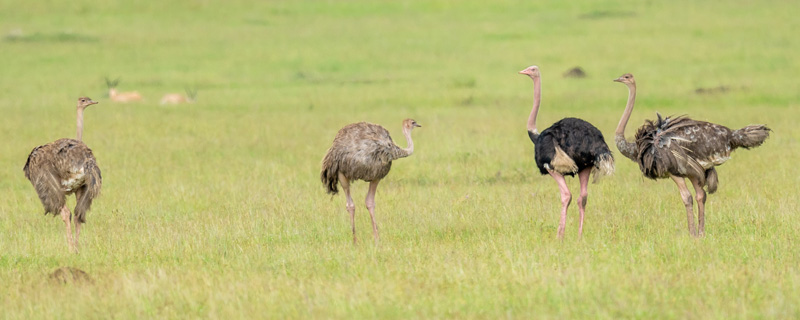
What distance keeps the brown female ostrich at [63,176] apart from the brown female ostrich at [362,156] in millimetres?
2307

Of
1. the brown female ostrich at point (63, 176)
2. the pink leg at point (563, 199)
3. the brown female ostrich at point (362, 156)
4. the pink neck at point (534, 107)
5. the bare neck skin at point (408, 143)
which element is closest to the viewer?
the brown female ostrich at point (63, 176)

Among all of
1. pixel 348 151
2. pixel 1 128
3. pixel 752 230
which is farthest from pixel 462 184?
pixel 1 128

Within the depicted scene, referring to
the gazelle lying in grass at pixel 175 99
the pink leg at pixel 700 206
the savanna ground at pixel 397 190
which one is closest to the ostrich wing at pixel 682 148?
the pink leg at pixel 700 206

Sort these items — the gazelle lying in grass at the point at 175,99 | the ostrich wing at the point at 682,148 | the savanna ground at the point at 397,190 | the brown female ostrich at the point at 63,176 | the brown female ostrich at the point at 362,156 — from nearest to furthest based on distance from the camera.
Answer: the savanna ground at the point at 397,190 < the ostrich wing at the point at 682,148 < the brown female ostrich at the point at 63,176 < the brown female ostrich at the point at 362,156 < the gazelle lying in grass at the point at 175,99

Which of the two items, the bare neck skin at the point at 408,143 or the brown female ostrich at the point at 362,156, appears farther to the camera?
the bare neck skin at the point at 408,143

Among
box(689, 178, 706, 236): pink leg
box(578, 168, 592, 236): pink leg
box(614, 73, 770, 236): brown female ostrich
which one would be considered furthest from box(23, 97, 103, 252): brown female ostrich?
box(689, 178, 706, 236): pink leg

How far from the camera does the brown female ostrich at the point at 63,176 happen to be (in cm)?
953

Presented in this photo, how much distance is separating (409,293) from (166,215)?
5077 millimetres

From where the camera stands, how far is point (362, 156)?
9.86 metres

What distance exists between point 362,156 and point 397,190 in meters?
3.19

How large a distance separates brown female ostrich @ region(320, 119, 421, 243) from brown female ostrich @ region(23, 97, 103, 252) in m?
2.31

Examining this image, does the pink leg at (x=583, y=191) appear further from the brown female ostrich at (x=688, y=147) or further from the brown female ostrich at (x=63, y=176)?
the brown female ostrich at (x=63, y=176)

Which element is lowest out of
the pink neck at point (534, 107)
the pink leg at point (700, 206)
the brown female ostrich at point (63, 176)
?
the pink leg at point (700, 206)

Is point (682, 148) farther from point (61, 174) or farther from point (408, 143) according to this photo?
point (61, 174)
